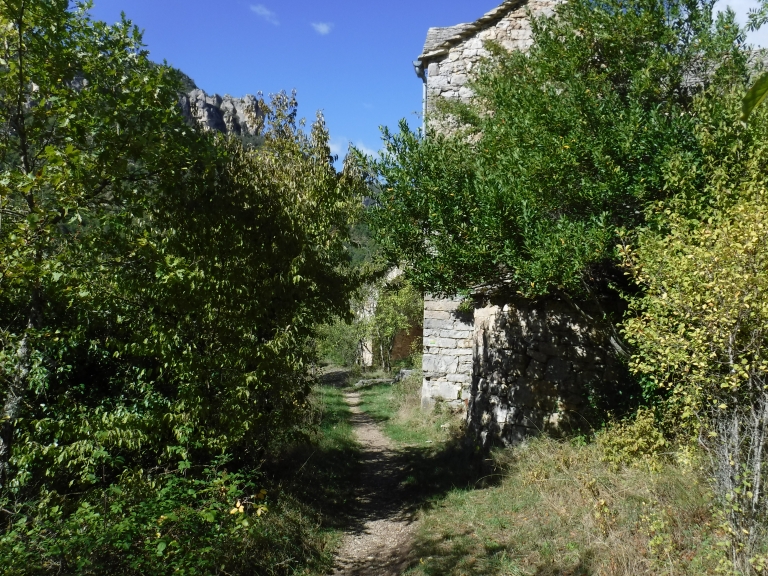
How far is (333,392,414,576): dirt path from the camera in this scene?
6141mm

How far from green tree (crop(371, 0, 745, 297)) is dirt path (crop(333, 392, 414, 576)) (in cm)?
298

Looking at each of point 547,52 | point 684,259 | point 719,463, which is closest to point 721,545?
point 719,463

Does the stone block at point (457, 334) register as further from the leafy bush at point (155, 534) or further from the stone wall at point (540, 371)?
the leafy bush at point (155, 534)

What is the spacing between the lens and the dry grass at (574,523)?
4.76 meters

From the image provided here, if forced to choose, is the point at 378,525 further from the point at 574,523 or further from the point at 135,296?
the point at 135,296

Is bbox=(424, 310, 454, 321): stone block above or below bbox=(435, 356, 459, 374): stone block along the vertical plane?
above

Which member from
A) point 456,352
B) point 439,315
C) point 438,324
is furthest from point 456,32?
point 456,352

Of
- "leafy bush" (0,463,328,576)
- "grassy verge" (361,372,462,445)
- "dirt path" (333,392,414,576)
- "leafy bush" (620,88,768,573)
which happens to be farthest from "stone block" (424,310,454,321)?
"leafy bush" (620,88,768,573)

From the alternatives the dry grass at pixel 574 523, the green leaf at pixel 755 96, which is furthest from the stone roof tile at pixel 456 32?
the green leaf at pixel 755 96

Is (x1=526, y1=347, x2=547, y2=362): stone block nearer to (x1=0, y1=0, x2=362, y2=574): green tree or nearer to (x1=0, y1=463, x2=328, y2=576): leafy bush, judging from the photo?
(x1=0, y1=0, x2=362, y2=574): green tree

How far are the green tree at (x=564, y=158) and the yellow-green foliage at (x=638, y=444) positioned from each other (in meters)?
1.65

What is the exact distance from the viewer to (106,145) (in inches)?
197

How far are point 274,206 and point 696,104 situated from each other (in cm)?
480

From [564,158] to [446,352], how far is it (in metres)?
7.27
